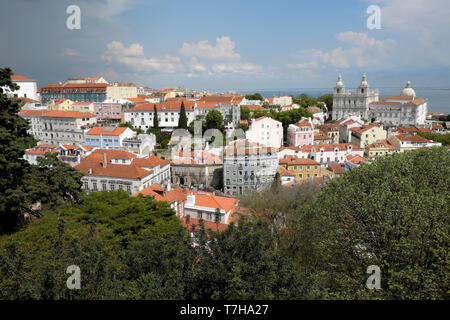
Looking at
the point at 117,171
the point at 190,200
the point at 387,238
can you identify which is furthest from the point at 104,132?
the point at 387,238

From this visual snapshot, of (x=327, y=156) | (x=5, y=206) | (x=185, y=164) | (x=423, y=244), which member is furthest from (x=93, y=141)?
(x=423, y=244)

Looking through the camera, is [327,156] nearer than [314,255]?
No

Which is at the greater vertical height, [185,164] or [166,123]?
[166,123]

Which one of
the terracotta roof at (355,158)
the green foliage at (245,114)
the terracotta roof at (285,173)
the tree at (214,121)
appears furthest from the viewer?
the green foliage at (245,114)

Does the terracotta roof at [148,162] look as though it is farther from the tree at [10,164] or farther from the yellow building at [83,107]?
the yellow building at [83,107]

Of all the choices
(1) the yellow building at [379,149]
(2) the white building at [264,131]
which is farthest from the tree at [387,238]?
(2) the white building at [264,131]

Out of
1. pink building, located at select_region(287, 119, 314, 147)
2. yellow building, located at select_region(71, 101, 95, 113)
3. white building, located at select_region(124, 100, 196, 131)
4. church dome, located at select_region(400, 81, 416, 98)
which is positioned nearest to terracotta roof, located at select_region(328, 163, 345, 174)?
pink building, located at select_region(287, 119, 314, 147)
